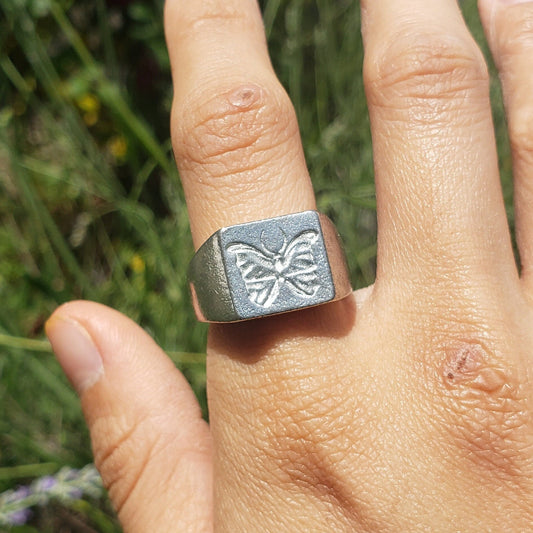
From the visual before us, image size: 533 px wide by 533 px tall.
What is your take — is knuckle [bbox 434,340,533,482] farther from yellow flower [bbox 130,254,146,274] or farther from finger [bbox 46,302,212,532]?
yellow flower [bbox 130,254,146,274]

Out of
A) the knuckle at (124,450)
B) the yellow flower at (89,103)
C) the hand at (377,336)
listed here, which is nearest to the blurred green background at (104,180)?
the yellow flower at (89,103)

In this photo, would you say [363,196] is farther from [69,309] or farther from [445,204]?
[69,309]

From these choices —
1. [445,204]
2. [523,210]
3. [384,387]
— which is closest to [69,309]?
[384,387]

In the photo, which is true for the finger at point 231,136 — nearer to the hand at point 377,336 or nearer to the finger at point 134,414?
the hand at point 377,336

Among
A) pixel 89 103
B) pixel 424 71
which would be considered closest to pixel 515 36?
pixel 424 71

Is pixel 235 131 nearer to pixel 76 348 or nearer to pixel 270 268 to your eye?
pixel 270 268
